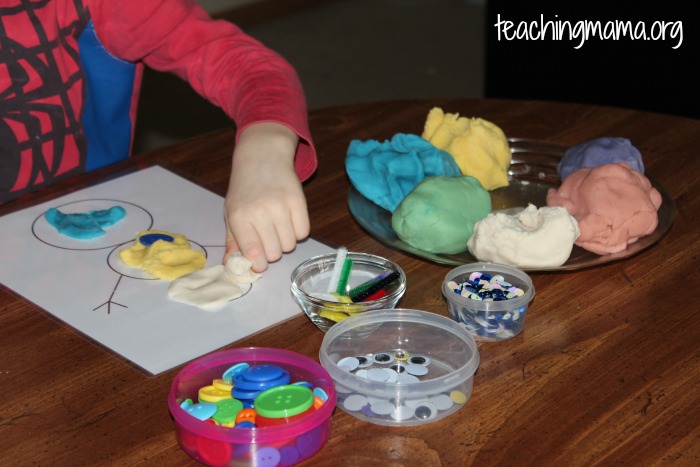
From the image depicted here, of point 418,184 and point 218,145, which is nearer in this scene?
point 418,184

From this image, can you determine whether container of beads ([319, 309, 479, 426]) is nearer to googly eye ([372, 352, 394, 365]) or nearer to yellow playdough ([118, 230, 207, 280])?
googly eye ([372, 352, 394, 365])

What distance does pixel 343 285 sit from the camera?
2.65 ft

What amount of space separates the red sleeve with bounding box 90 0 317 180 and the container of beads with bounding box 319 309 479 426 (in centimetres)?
45

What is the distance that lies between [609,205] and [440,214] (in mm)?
161

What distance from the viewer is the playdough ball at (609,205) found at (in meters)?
0.86

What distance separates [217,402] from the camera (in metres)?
0.64

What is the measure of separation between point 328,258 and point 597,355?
252 mm

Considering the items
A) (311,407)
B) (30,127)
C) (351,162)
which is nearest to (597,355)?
(311,407)

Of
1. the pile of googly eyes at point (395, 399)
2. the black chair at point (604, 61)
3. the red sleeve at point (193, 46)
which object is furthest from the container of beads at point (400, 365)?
the black chair at point (604, 61)

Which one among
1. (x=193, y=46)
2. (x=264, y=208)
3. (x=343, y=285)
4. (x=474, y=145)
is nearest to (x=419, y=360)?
(x=343, y=285)

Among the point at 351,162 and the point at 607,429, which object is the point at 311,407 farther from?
the point at 351,162

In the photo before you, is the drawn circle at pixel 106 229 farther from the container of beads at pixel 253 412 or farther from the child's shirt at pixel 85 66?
the container of beads at pixel 253 412

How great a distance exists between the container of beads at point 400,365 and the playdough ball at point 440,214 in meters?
0.13

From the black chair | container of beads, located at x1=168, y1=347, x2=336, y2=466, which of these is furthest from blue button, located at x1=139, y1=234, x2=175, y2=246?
the black chair
